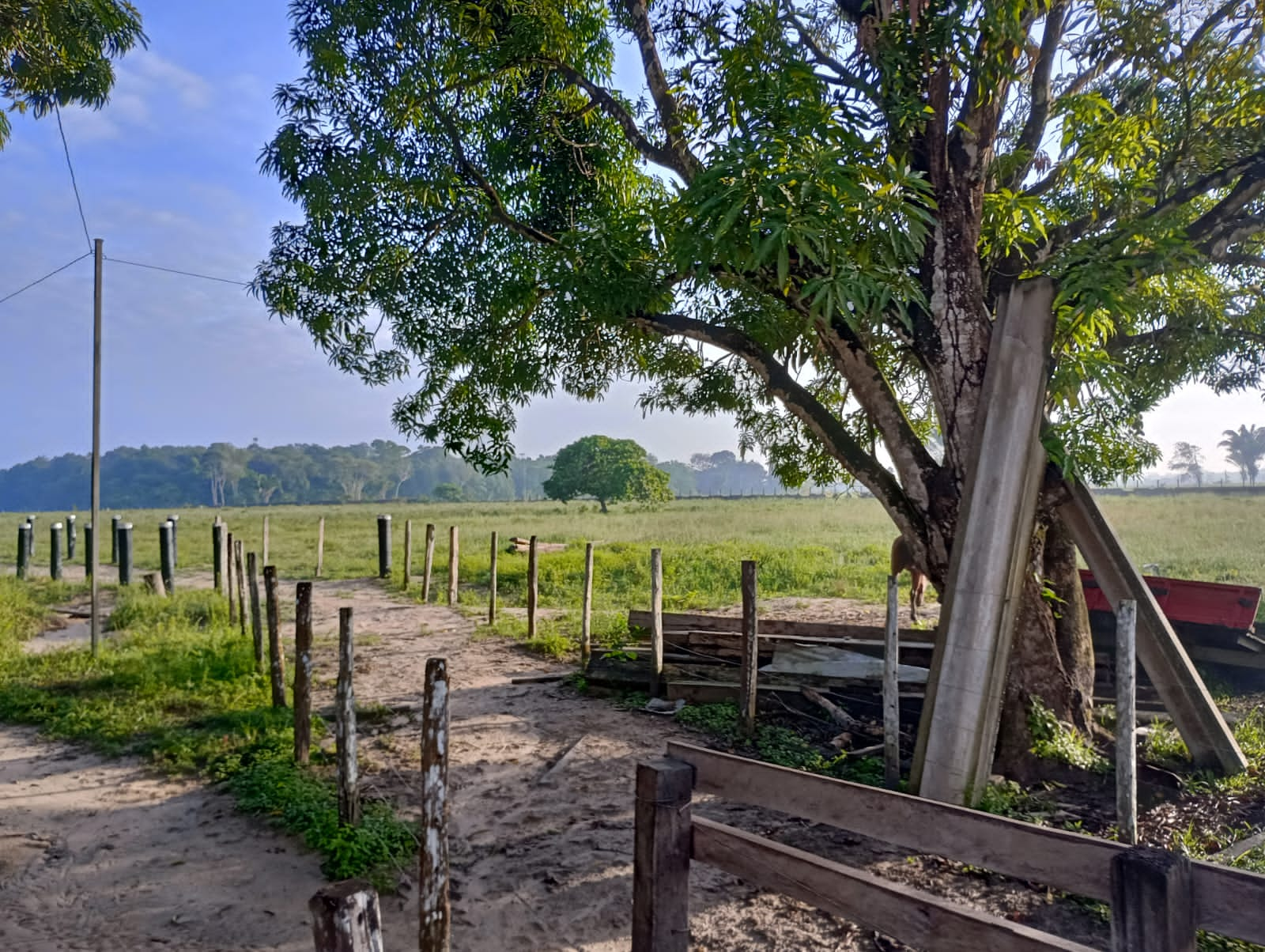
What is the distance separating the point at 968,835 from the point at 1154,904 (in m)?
0.56

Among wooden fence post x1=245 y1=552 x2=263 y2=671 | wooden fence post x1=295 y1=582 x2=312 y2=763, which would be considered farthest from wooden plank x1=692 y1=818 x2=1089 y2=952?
wooden fence post x1=245 y1=552 x2=263 y2=671

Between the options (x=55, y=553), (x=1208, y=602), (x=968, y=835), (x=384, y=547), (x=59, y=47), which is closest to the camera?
(x=968, y=835)

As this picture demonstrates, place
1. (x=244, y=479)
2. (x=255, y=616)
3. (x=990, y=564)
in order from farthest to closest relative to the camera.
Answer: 1. (x=244, y=479)
2. (x=255, y=616)
3. (x=990, y=564)

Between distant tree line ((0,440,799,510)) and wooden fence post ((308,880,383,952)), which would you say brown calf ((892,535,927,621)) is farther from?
distant tree line ((0,440,799,510))

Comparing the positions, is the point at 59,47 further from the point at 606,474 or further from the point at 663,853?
the point at 606,474

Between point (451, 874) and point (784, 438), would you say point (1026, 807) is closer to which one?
point (451, 874)

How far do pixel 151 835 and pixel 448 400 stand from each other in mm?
5289

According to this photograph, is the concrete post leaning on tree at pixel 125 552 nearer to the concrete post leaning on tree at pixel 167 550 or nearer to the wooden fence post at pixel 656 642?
the concrete post leaning on tree at pixel 167 550

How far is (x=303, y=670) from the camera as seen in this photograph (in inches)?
267

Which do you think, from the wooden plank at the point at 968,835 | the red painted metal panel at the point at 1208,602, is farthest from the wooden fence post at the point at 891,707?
the wooden plank at the point at 968,835

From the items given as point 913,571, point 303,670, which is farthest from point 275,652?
point 913,571

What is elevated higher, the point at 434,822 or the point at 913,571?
the point at 913,571

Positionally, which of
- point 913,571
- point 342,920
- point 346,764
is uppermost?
point 342,920

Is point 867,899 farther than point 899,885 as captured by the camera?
No
